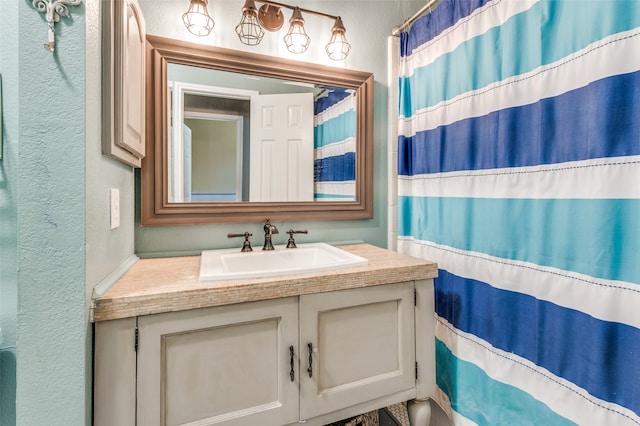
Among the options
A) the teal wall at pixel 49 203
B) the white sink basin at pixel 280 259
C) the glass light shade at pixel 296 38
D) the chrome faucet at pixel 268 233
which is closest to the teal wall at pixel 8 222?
the teal wall at pixel 49 203

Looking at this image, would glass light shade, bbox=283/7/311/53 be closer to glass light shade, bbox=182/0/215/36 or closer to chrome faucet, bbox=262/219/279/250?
glass light shade, bbox=182/0/215/36

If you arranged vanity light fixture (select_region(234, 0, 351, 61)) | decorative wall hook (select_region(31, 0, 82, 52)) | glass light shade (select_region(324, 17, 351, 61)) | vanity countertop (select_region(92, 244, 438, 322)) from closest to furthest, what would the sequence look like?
1. decorative wall hook (select_region(31, 0, 82, 52))
2. vanity countertop (select_region(92, 244, 438, 322))
3. vanity light fixture (select_region(234, 0, 351, 61))
4. glass light shade (select_region(324, 17, 351, 61))

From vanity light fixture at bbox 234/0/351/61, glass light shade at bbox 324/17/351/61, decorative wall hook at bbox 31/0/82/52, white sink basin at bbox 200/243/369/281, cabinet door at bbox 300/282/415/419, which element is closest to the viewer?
decorative wall hook at bbox 31/0/82/52

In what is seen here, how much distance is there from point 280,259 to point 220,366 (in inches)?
22.3

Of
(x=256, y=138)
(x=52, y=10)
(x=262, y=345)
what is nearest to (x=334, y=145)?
(x=256, y=138)

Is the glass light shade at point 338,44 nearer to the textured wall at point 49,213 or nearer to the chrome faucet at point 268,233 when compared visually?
the chrome faucet at point 268,233

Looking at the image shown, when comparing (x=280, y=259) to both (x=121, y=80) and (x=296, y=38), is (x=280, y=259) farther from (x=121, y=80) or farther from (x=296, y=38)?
(x=296, y=38)

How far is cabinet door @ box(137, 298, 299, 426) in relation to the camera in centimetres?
84

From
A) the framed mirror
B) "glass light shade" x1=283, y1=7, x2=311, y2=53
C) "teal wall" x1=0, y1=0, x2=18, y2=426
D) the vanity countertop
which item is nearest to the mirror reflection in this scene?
the framed mirror

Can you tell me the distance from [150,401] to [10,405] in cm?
34

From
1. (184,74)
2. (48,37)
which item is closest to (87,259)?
(48,37)

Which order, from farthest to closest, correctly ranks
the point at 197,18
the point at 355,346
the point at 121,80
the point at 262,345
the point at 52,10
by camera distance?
the point at 197,18 < the point at 355,346 < the point at 262,345 < the point at 121,80 < the point at 52,10

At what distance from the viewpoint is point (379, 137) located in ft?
5.89

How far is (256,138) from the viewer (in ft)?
5.01
